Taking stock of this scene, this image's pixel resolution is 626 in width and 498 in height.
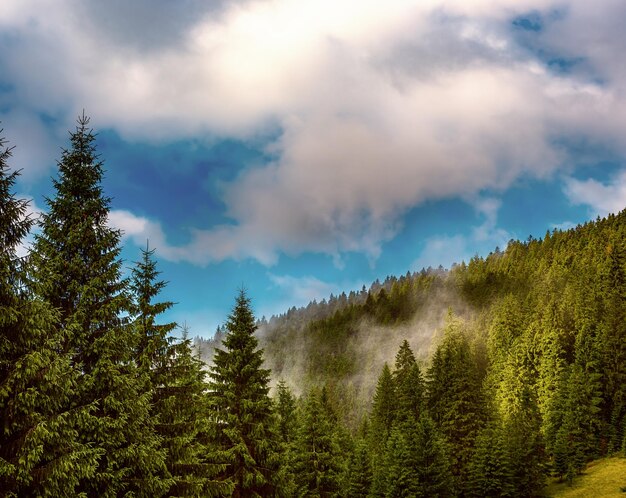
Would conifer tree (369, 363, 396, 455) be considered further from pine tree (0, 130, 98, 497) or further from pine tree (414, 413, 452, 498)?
pine tree (0, 130, 98, 497)

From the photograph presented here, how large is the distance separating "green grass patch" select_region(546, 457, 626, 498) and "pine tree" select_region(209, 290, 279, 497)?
37945mm

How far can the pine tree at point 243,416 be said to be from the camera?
87.4ft

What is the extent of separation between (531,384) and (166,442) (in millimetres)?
69251

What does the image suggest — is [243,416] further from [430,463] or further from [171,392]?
[430,463]

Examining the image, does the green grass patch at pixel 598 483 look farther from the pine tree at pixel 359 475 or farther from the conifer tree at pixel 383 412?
the conifer tree at pixel 383 412

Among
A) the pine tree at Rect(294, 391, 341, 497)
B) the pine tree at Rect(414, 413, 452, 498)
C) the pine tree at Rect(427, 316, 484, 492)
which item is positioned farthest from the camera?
the pine tree at Rect(427, 316, 484, 492)

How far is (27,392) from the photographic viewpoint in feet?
40.8

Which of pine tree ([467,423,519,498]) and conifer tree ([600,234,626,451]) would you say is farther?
conifer tree ([600,234,626,451])

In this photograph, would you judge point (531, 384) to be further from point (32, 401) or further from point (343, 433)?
point (32, 401)

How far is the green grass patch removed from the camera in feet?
161

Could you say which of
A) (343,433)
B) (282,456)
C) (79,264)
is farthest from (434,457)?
(79,264)

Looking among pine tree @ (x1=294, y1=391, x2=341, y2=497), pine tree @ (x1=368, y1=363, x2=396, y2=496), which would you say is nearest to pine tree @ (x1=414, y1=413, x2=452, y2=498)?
pine tree @ (x1=294, y1=391, x2=341, y2=497)

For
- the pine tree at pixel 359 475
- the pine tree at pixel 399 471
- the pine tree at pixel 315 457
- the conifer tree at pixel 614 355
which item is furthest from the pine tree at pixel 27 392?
the conifer tree at pixel 614 355

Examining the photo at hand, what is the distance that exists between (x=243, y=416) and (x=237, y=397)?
1.18 metres
